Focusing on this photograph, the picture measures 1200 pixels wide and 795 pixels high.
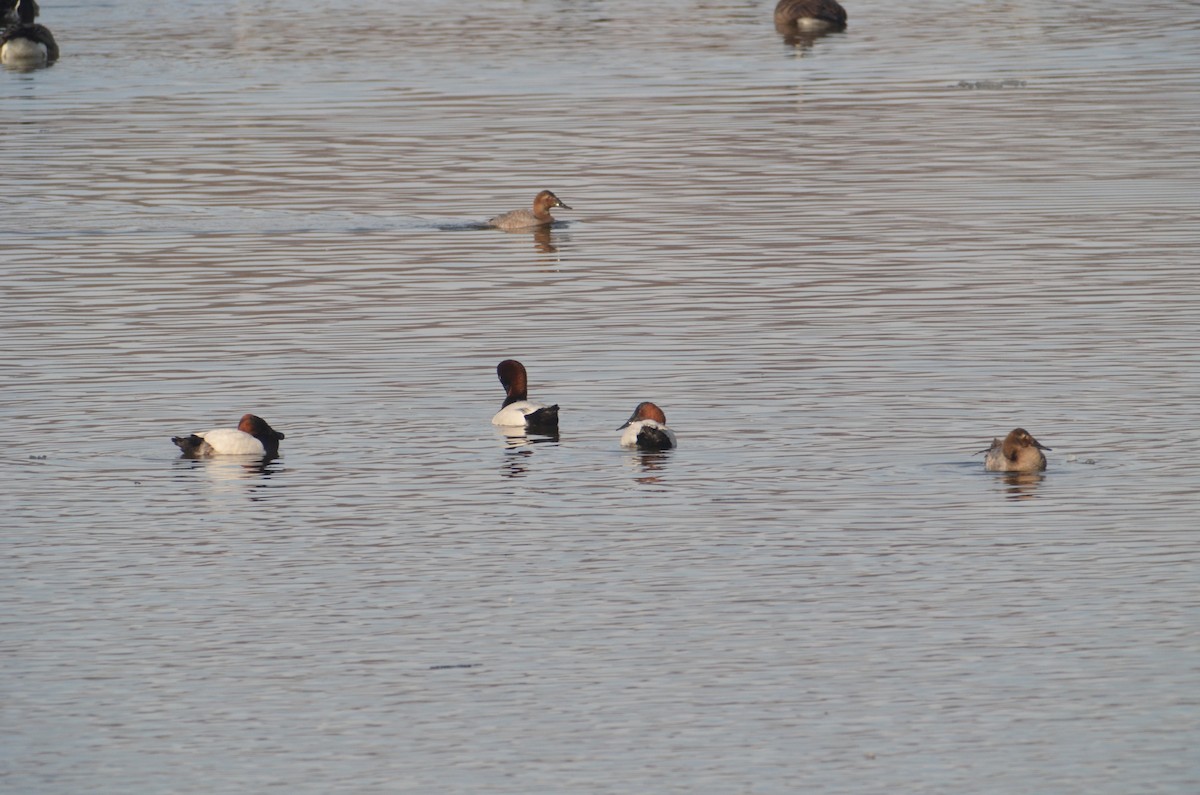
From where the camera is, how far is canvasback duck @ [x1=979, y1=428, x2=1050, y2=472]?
1670 centimetres

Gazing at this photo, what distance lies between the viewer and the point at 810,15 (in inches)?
2095

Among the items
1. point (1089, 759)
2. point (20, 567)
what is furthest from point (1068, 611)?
point (20, 567)

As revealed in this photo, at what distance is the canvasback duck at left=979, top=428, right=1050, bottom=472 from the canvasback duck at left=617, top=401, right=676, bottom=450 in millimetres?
2233

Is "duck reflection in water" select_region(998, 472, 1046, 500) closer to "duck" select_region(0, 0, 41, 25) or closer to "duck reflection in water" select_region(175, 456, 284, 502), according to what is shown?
"duck reflection in water" select_region(175, 456, 284, 502)

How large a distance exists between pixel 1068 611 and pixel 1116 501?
2.65 meters

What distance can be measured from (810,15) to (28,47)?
52.1ft

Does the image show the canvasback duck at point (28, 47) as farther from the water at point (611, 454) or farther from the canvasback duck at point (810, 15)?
the canvasback duck at point (810, 15)

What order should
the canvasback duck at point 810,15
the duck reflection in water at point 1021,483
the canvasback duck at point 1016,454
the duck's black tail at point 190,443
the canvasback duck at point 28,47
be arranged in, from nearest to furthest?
the duck reflection in water at point 1021,483 < the canvasback duck at point 1016,454 < the duck's black tail at point 190,443 < the canvasback duck at point 28,47 < the canvasback duck at point 810,15

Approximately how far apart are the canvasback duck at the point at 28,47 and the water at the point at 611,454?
9.84 meters

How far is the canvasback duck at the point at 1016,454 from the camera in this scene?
16703 millimetres

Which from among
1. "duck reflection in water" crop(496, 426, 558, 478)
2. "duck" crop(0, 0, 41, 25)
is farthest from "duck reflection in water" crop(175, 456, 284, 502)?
"duck" crop(0, 0, 41, 25)

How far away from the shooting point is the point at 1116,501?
53.2 feet

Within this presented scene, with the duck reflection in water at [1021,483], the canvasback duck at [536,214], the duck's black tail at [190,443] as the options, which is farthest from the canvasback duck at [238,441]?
the canvasback duck at [536,214]

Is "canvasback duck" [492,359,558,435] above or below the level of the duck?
below
